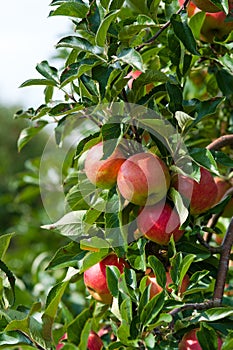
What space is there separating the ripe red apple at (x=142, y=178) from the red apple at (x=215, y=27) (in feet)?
1.02

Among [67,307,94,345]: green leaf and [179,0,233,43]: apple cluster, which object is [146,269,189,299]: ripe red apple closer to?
[67,307,94,345]: green leaf

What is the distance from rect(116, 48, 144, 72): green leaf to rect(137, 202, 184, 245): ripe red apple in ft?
0.74

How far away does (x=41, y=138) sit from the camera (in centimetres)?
1023

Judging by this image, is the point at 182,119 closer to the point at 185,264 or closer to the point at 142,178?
the point at 142,178

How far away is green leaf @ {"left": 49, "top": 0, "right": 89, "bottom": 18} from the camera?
926mm

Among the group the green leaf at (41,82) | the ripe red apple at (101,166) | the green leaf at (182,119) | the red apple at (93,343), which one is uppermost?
the green leaf at (41,82)

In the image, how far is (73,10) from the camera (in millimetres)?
938

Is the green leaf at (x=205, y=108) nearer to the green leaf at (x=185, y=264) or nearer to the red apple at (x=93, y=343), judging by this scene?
the green leaf at (x=185, y=264)

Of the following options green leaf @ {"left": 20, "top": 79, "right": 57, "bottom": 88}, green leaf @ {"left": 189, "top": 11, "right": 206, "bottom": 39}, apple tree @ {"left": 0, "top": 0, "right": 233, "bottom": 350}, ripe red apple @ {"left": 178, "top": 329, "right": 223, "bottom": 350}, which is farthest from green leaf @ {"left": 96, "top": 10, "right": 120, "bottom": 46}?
ripe red apple @ {"left": 178, "top": 329, "right": 223, "bottom": 350}

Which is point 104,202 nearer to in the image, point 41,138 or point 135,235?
point 135,235

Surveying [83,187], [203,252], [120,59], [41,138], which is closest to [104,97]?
[120,59]

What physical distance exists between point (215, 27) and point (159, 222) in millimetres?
397

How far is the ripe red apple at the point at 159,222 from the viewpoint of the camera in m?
0.92

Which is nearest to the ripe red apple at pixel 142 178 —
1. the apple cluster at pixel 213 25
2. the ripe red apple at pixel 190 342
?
the ripe red apple at pixel 190 342
